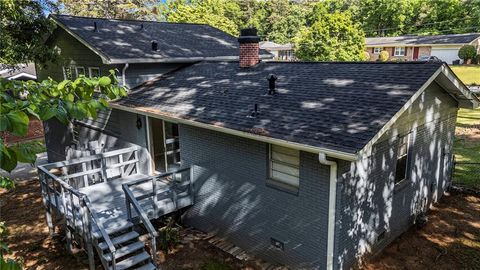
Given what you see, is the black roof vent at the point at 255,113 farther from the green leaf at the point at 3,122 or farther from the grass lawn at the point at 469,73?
the grass lawn at the point at 469,73

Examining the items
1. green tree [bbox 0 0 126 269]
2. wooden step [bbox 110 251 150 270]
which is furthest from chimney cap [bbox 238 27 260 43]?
green tree [bbox 0 0 126 269]

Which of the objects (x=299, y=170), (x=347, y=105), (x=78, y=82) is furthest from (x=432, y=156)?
(x=78, y=82)

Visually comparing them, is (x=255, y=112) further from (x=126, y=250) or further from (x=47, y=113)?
(x=47, y=113)

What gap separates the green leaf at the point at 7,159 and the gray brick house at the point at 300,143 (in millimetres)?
4633

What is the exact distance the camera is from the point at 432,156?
9.95 metres

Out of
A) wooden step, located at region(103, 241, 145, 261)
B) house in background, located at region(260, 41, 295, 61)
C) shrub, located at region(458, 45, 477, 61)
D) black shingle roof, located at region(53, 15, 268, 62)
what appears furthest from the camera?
house in background, located at region(260, 41, 295, 61)

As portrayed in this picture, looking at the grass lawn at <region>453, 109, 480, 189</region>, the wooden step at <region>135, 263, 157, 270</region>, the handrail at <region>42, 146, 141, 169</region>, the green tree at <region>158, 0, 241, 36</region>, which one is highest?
the green tree at <region>158, 0, 241, 36</region>

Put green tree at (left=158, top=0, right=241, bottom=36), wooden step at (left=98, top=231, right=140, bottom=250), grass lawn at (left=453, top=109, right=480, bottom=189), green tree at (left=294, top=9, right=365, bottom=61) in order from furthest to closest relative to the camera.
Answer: green tree at (left=158, top=0, right=241, bottom=36) < green tree at (left=294, top=9, right=365, bottom=61) < grass lawn at (left=453, top=109, right=480, bottom=189) < wooden step at (left=98, top=231, right=140, bottom=250)

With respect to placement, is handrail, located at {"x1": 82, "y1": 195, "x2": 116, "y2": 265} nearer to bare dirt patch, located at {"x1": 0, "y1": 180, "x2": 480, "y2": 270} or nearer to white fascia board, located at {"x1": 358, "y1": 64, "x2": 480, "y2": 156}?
bare dirt patch, located at {"x1": 0, "y1": 180, "x2": 480, "y2": 270}

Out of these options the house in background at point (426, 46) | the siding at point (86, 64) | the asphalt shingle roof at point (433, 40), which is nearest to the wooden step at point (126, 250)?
the siding at point (86, 64)

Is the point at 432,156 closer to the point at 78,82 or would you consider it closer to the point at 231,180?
the point at 231,180

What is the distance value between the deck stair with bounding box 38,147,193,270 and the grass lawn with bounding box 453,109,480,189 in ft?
32.0

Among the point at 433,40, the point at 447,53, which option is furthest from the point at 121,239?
the point at 447,53

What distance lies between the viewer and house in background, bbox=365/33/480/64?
146ft
